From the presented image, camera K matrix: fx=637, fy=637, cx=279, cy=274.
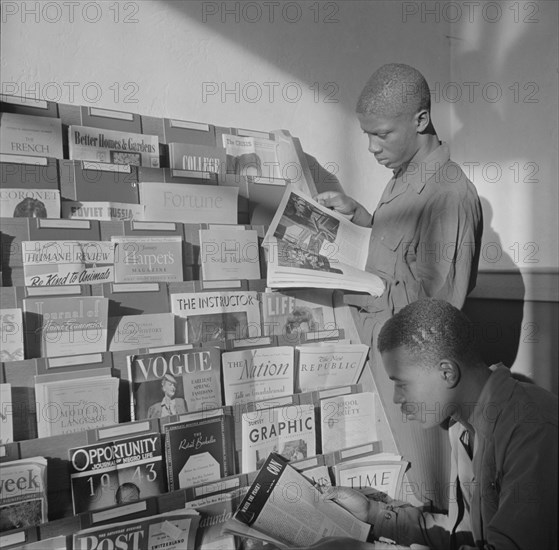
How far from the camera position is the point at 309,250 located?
1551mm

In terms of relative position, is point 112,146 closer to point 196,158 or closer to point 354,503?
point 196,158

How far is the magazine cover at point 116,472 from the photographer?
125 cm

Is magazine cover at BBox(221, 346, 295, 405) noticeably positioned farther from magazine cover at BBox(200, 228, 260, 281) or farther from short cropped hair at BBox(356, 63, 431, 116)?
short cropped hair at BBox(356, 63, 431, 116)

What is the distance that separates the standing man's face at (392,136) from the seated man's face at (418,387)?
533 mm

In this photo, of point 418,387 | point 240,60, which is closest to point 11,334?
point 418,387

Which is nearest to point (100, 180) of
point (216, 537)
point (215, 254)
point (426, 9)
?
point (215, 254)

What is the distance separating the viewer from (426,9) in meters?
2.24

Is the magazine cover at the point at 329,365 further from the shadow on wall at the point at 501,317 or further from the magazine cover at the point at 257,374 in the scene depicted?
the shadow on wall at the point at 501,317

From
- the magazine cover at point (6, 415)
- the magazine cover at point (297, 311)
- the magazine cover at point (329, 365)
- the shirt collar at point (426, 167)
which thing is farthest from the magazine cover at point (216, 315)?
the shirt collar at point (426, 167)

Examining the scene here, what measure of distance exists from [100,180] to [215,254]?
1.01 feet

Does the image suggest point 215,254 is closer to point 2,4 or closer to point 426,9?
point 2,4

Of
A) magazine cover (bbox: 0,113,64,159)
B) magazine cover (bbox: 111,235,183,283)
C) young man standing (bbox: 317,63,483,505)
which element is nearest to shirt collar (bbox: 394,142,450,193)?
young man standing (bbox: 317,63,483,505)

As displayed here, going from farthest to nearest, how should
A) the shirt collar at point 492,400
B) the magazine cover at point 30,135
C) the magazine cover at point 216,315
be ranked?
the magazine cover at point 216,315 < the magazine cover at point 30,135 < the shirt collar at point 492,400

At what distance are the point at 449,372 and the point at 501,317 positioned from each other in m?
1.20
